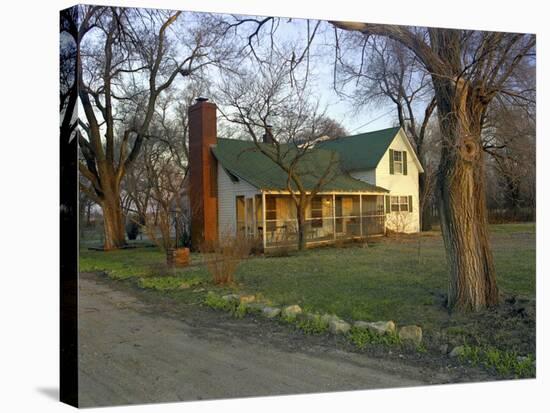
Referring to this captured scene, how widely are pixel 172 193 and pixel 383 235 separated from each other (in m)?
2.92

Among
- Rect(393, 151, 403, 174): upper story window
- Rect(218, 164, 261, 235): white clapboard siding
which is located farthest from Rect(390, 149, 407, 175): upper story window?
Rect(218, 164, 261, 235): white clapboard siding

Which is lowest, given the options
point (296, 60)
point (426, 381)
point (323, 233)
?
point (426, 381)

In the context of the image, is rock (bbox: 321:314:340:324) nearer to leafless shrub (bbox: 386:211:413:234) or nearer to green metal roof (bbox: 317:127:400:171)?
leafless shrub (bbox: 386:211:413:234)

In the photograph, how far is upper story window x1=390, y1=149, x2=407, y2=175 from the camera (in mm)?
8453

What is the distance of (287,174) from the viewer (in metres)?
8.16

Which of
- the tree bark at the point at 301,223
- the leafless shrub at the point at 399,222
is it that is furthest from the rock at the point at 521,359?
the tree bark at the point at 301,223

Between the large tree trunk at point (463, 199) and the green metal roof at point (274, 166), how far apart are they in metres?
0.98

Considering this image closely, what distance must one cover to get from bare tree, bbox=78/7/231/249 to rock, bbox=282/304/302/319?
2305mm

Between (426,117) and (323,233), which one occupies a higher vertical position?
(426,117)

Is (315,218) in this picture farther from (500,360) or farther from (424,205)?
(500,360)

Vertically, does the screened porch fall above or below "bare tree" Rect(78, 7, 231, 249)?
below

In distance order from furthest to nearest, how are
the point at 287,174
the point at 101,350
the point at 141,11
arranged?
the point at 287,174, the point at 141,11, the point at 101,350

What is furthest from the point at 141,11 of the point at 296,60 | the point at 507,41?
the point at 507,41

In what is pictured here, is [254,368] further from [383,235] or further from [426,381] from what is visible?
[383,235]
